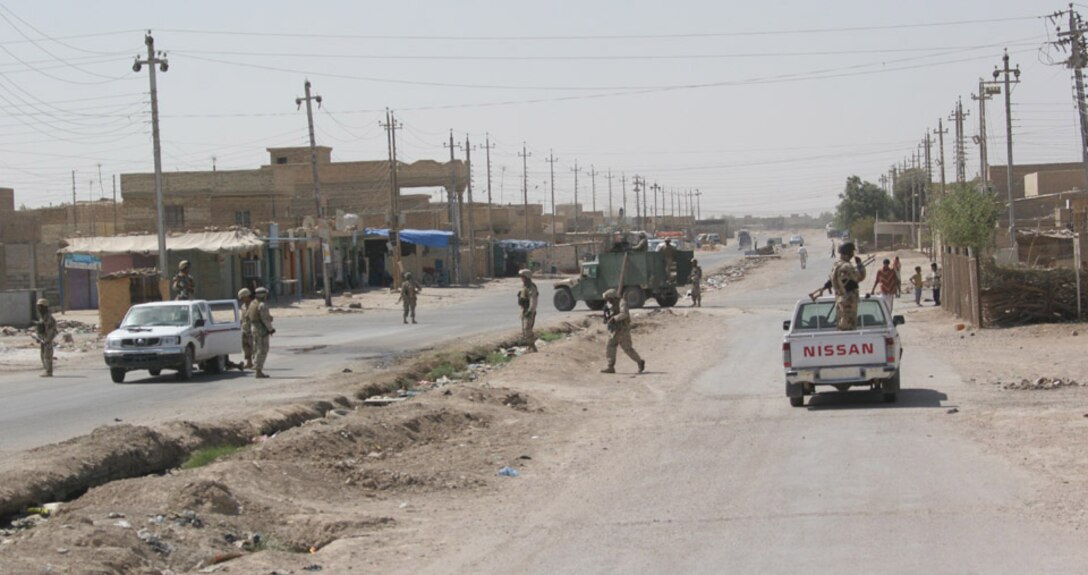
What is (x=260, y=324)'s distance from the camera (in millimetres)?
24281

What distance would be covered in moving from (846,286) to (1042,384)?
4.14 meters

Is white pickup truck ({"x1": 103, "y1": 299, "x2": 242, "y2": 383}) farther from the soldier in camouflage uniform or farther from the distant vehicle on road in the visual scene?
the distant vehicle on road

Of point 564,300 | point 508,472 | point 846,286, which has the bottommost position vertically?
point 508,472

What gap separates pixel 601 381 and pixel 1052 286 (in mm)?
13155

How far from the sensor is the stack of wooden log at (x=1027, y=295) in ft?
101

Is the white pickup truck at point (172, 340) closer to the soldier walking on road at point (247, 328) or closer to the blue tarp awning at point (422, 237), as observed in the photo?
the soldier walking on road at point (247, 328)

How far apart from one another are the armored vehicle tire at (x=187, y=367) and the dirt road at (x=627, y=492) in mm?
6895

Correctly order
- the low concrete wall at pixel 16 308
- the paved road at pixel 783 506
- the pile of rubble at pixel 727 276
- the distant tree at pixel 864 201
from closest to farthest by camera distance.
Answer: the paved road at pixel 783 506, the low concrete wall at pixel 16 308, the pile of rubble at pixel 727 276, the distant tree at pixel 864 201

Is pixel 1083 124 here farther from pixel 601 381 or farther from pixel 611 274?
pixel 601 381

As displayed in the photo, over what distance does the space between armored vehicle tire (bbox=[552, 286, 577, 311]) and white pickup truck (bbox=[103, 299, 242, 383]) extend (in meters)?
22.1

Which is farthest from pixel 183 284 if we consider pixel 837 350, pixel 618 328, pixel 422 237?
pixel 422 237

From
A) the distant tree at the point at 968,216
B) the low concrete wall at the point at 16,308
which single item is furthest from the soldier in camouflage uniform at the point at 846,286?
the low concrete wall at the point at 16,308

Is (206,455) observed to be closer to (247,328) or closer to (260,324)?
(260,324)

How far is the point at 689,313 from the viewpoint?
43.5m
